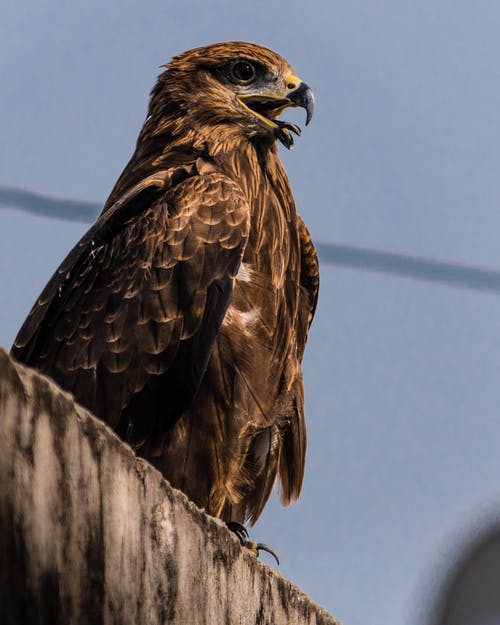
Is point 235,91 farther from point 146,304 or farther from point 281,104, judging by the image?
point 146,304

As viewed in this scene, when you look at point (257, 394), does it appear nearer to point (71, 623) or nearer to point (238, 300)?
point (238, 300)

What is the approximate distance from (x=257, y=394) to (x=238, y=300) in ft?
1.24

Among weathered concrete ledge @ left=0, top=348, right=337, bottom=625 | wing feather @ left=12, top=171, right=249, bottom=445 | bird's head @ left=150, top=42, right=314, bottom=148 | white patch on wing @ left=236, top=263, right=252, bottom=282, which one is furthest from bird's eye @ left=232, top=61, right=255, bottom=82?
weathered concrete ledge @ left=0, top=348, right=337, bottom=625

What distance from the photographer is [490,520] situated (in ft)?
14.0

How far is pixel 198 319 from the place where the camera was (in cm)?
439

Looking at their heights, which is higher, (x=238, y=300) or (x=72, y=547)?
(x=72, y=547)

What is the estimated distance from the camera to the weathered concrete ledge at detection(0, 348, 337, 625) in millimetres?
1620

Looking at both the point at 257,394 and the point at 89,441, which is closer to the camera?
the point at 89,441

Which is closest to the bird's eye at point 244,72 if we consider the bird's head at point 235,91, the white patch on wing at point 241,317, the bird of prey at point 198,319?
the bird's head at point 235,91

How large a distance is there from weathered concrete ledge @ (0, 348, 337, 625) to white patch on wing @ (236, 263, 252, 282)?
6.98 ft

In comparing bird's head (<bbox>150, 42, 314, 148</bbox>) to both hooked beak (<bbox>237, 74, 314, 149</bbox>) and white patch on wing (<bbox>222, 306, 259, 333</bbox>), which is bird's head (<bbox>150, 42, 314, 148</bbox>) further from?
white patch on wing (<bbox>222, 306, 259, 333</bbox>)

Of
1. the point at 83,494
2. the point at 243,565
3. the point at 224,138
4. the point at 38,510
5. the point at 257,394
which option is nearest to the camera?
the point at 38,510

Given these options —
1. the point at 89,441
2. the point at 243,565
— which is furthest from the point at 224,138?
the point at 89,441

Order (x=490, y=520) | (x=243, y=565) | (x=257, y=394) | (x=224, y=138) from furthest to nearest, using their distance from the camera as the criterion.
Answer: (x=224, y=138), (x=257, y=394), (x=490, y=520), (x=243, y=565)
